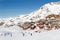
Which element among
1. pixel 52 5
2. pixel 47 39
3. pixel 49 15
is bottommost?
pixel 47 39

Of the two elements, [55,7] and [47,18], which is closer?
[47,18]

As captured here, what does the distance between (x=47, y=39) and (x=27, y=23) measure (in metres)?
31.7

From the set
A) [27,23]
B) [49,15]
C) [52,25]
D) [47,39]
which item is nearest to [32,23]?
[27,23]

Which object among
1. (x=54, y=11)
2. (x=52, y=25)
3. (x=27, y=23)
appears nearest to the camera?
(x=52, y=25)

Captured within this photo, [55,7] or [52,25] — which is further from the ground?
[55,7]

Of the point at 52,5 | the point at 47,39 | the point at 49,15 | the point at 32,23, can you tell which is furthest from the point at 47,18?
the point at 47,39

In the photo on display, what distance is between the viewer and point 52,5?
46438 millimetres

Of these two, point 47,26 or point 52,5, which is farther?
point 52,5

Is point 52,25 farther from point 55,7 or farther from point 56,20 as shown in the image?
point 55,7

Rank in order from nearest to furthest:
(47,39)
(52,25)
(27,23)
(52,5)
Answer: (47,39) < (52,25) < (27,23) < (52,5)

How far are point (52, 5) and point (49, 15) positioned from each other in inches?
325

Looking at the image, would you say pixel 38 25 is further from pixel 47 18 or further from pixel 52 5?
pixel 52 5

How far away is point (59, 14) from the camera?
127ft

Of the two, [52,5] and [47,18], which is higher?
[52,5]
